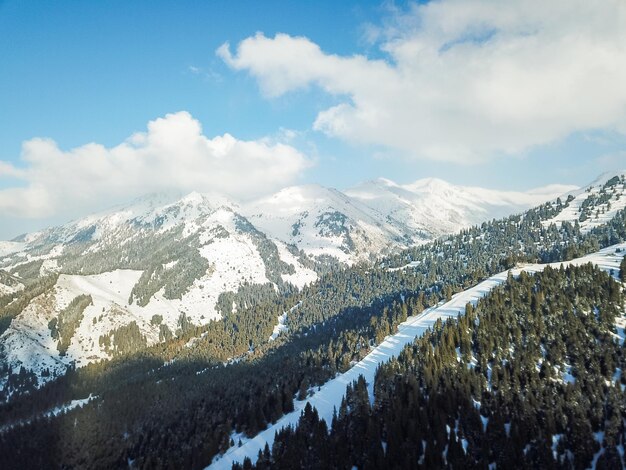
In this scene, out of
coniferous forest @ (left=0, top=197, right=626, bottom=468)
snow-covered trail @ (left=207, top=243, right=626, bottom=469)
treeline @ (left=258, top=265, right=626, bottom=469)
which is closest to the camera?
treeline @ (left=258, top=265, right=626, bottom=469)

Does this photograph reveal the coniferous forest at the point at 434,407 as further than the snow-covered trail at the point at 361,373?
No

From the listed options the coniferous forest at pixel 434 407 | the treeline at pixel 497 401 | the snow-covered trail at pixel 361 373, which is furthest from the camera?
the snow-covered trail at pixel 361 373

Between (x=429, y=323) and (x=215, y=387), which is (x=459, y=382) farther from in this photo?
(x=215, y=387)

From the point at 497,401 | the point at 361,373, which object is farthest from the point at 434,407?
the point at 361,373

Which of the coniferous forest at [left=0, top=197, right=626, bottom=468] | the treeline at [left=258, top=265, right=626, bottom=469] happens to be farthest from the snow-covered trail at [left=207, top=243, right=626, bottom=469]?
the treeline at [left=258, top=265, right=626, bottom=469]

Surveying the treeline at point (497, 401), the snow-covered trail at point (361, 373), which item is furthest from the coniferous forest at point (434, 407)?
the snow-covered trail at point (361, 373)

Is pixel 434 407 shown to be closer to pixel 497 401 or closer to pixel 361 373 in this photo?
pixel 497 401

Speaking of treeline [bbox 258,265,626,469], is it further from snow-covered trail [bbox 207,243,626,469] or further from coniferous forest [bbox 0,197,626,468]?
snow-covered trail [bbox 207,243,626,469]

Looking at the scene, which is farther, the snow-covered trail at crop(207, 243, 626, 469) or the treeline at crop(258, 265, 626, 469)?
the snow-covered trail at crop(207, 243, 626, 469)

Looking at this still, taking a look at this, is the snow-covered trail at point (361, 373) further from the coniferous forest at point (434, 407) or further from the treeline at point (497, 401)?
the treeline at point (497, 401)
